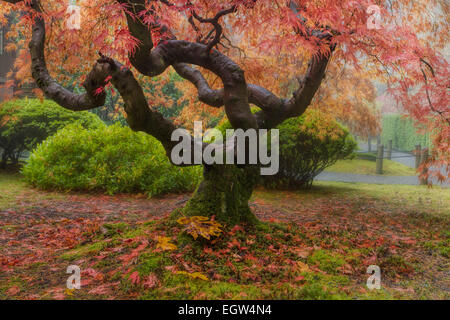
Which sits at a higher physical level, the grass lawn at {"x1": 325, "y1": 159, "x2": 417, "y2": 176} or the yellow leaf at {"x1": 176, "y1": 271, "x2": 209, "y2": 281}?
the grass lawn at {"x1": 325, "y1": 159, "x2": 417, "y2": 176}

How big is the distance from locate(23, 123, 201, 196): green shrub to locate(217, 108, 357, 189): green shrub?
1.63 m

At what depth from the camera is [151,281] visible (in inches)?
108

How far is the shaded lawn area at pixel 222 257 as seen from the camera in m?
2.70

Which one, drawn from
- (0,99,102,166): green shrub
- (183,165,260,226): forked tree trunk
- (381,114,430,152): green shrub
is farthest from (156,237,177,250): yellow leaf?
(381,114,430,152): green shrub

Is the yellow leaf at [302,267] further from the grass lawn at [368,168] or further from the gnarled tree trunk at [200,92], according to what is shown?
the grass lawn at [368,168]

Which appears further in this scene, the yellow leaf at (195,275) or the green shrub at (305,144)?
the green shrub at (305,144)

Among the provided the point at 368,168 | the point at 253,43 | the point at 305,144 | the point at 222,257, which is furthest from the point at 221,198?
the point at 368,168

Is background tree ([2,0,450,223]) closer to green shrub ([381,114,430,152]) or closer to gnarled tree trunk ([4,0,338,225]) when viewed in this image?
gnarled tree trunk ([4,0,338,225])

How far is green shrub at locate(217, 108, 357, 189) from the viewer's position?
7.70 metres

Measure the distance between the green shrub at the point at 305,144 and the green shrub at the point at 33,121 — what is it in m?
4.01

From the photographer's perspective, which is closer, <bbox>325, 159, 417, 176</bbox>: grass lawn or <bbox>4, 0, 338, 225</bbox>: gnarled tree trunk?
<bbox>4, 0, 338, 225</bbox>: gnarled tree trunk

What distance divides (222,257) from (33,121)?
7.82 meters

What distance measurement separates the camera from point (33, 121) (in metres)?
9.07

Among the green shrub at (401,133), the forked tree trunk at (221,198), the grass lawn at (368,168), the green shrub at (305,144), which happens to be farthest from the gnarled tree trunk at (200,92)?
the green shrub at (401,133)
